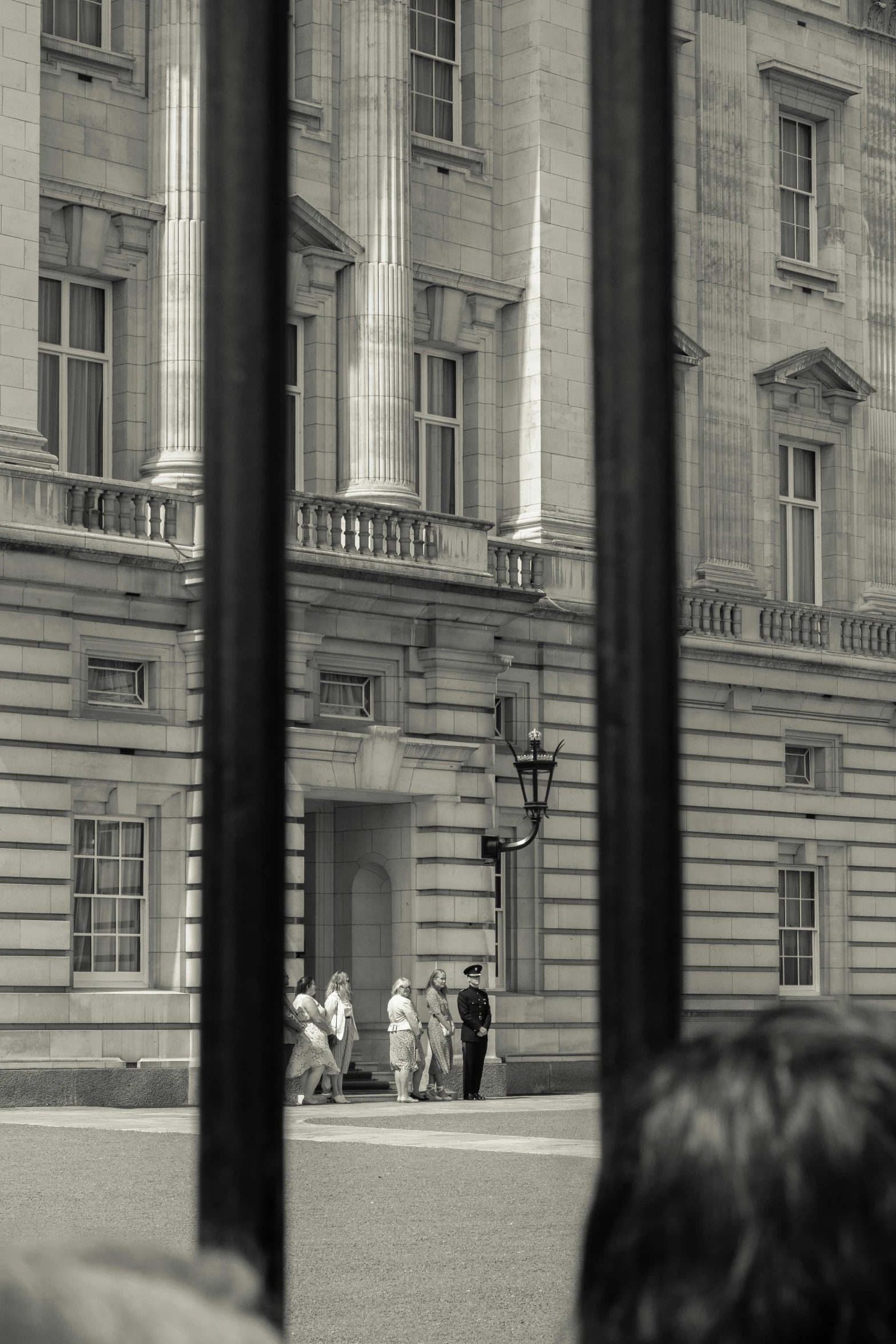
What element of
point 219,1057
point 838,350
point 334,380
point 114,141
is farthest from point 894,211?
point 219,1057

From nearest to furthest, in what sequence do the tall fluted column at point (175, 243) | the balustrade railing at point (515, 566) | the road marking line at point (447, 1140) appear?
the road marking line at point (447, 1140) → the tall fluted column at point (175, 243) → the balustrade railing at point (515, 566)

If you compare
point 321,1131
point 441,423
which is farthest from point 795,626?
point 321,1131

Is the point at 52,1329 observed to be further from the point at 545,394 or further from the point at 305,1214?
the point at 545,394

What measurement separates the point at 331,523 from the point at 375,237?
4.96 meters

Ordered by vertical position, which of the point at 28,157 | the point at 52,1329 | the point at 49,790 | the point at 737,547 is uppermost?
the point at 28,157

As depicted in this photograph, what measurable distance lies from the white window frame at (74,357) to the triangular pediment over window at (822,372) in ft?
43.8

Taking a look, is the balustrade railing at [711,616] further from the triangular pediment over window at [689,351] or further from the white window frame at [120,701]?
the white window frame at [120,701]

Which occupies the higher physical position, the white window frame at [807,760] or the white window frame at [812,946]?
the white window frame at [807,760]

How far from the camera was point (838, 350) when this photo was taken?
42656 mm

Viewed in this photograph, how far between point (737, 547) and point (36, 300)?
575 inches

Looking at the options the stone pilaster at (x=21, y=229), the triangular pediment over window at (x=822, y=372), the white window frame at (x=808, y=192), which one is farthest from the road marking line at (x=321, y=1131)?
the white window frame at (x=808, y=192)

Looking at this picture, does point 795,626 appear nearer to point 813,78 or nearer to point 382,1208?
point 813,78

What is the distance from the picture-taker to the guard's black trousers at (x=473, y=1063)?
104ft

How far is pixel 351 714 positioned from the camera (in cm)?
3384
